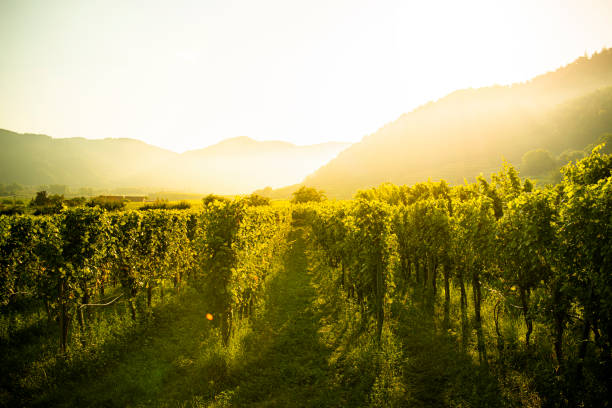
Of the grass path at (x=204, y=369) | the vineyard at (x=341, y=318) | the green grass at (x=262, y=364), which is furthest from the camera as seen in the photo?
the grass path at (x=204, y=369)

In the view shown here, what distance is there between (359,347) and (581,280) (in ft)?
19.5

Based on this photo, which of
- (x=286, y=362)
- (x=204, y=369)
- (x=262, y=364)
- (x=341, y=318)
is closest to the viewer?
(x=204, y=369)

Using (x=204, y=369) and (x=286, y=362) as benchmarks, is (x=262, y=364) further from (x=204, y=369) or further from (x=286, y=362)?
(x=204, y=369)

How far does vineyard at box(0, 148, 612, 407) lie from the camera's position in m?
6.07

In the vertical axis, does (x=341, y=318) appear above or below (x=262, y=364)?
below

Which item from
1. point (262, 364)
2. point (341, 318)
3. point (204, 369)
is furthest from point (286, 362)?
point (341, 318)

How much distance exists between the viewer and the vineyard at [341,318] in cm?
607

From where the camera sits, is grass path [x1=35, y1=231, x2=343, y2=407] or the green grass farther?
grass path [x1=35, y1=231, x2=343, y2=407]

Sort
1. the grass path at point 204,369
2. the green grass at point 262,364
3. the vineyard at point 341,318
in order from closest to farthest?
Answer: 1. the vineyard at point 341,318
2. the green grass at point 262,364
3. the grass path at point 204,369

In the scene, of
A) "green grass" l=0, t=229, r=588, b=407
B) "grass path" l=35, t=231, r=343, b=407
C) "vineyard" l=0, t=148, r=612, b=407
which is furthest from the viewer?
"grass path" l=35, t=231, r=343, b=407

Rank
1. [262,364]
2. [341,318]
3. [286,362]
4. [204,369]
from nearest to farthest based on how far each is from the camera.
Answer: [204,369], [262,364], [286,362], [341,318]

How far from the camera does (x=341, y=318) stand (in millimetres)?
11438

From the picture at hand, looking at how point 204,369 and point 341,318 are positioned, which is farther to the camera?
point 341,318

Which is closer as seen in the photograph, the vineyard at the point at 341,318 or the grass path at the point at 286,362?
the vineyard at the point at 341,318
